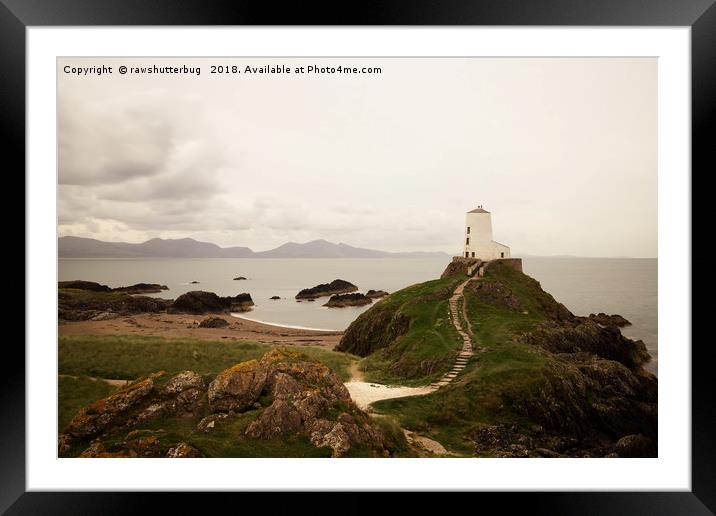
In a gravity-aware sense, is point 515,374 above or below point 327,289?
below

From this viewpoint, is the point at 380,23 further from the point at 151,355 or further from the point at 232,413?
the point at 151,355

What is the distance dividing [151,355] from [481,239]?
10.9m

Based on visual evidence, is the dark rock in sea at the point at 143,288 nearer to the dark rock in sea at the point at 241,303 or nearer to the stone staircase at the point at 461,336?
the dark rock in sea at the point at 241,303

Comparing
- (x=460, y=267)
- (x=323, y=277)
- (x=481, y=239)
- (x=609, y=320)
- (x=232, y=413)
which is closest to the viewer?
(x=232, y=413)

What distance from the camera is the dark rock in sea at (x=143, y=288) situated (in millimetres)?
11230

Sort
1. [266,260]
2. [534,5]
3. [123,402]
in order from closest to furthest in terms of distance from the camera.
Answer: [534,5], [123,402], [266,260]

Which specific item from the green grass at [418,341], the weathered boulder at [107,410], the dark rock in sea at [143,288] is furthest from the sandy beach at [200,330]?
the weathered boulder at [107,410]

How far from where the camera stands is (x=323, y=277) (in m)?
11.7

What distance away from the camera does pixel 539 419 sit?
32.0ft

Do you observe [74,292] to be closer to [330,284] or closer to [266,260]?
[266,260]

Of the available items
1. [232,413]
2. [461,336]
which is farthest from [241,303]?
[461,336]

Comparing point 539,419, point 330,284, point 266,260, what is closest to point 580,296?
point 539,419

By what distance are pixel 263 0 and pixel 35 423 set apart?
11.0m

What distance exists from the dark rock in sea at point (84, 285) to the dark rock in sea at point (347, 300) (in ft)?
21.6
